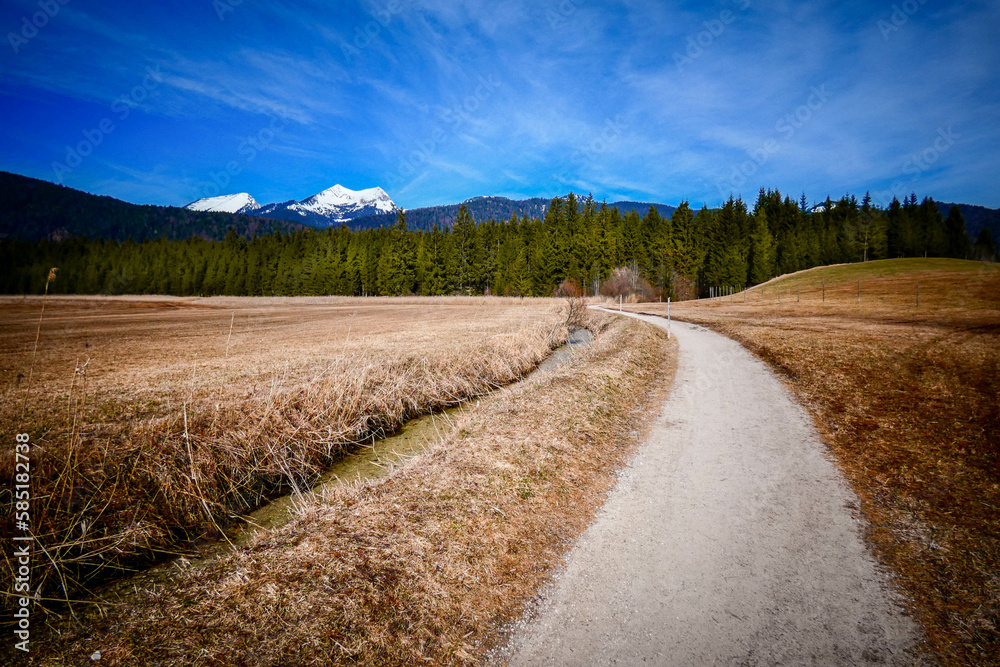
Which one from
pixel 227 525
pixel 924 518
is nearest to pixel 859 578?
pixel 924 518

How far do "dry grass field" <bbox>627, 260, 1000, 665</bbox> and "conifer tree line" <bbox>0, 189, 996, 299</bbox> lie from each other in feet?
154

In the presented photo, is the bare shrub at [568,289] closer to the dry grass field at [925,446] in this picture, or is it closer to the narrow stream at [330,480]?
the dry grass field at [925,446]

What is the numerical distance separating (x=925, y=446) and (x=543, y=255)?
205ft

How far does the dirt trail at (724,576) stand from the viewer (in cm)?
299

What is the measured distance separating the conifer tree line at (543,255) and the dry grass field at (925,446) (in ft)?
154

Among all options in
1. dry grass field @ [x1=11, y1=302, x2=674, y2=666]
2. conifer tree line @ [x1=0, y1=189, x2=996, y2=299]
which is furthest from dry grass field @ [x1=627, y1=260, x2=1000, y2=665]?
conifer tree line @ [x1=0, y1=189, x2=996, y2=299]

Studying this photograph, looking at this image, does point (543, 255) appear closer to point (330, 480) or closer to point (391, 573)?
point (330, 480)

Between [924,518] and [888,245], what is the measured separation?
104 m

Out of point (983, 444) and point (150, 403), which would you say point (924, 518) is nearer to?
point (983, 444)

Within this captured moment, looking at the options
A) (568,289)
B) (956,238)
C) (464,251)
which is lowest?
(568,289)

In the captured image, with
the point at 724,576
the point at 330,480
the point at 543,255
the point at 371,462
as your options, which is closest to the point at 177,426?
the point at 330,480

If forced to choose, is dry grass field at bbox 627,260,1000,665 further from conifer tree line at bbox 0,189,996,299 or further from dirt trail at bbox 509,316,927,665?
conifer tree line at bbox 0,189,996,299

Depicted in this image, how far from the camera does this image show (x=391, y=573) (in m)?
3.62

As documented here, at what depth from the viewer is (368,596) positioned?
333cm
